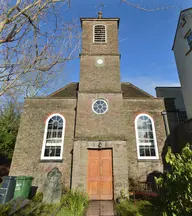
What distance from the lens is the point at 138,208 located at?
643cm

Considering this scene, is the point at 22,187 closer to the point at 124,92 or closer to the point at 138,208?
the point at 138,208

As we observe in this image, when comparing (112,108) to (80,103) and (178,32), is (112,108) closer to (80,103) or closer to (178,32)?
(80,103)

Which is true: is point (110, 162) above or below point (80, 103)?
below

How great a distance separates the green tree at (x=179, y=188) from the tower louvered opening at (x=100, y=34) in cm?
1231

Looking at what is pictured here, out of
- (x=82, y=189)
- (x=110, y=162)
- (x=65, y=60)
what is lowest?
(x=82, y=189)

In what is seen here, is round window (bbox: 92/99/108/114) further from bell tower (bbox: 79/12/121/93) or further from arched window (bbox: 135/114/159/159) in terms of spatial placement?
arched window (bbox: 135/114/159/159)

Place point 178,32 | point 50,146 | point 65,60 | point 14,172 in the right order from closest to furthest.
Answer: point 65,60, point 14,172, point 50,146, point 178,32

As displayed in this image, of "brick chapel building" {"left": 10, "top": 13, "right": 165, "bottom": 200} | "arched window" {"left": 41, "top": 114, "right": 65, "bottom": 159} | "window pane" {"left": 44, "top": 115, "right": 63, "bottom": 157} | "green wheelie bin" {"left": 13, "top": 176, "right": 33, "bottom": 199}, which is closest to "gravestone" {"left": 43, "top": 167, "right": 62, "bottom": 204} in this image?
"brick chapel building" {"left": 10, "top": 13, "right": 165, "bottom": 200}

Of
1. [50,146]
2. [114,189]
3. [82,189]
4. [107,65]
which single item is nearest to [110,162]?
[114,189]

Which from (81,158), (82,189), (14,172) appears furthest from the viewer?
(14,172)

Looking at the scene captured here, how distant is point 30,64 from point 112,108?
6.95 m

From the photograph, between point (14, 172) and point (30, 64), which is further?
point (14, 172)

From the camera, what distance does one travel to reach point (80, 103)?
10.4m

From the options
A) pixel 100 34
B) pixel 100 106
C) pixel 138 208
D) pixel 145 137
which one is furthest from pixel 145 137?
pixel 100 34
